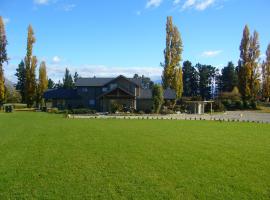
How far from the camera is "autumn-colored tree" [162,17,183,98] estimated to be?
54.9 meters

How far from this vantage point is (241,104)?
60531 mm

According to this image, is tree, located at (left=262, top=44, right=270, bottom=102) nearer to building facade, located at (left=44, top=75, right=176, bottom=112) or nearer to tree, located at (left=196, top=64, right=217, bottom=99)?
building facade, located at (left=44, top=75, right=176, bottom=112)

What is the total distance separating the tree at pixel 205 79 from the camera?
291 feet

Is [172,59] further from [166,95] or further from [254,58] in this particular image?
[254,58]

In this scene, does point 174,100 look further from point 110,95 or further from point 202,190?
point 202,190

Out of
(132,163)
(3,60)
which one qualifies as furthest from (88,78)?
(132,163)

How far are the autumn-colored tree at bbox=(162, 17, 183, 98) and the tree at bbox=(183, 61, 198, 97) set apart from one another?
33.4 metres

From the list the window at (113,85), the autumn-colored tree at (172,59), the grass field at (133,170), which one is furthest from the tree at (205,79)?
the grass field at (133,170)

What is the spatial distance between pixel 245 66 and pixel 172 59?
14662mm

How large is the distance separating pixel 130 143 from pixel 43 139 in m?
4.86

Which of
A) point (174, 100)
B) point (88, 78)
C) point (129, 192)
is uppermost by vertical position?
point (88, 78)

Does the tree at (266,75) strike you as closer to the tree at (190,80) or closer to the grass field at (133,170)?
the tree at (190,80)

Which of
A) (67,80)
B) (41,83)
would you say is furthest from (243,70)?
(67,80)

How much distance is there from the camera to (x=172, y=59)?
2165 inches
